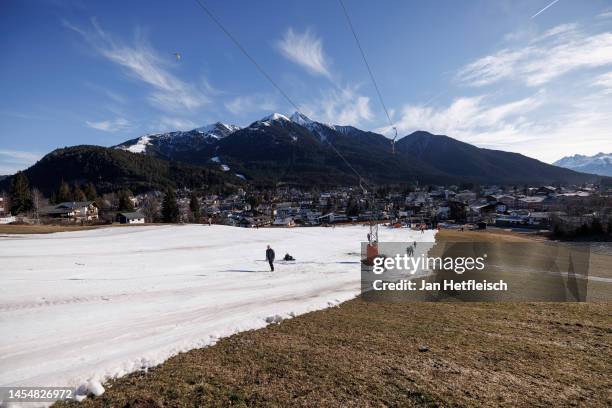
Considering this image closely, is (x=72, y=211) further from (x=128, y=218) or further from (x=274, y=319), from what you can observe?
(x=274, y=319)

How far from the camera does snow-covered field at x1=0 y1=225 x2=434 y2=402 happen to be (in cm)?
855

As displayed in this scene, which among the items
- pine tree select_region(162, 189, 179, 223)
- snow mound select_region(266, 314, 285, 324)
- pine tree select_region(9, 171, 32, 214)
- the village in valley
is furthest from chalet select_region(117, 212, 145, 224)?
snow mound select_region(266, 314, 285, 324)

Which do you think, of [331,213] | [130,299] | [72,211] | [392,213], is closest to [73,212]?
[72,211]

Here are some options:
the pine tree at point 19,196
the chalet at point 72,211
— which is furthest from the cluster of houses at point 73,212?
the pine tree at point 19,196

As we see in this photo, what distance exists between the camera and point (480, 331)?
36.9 feet

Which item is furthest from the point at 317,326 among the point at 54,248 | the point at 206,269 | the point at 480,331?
the point at 54,248

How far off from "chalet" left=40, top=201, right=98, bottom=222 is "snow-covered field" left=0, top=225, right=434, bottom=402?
233 ft

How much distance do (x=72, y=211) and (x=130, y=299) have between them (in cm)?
10124

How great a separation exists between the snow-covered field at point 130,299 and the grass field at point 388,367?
1.50 meters

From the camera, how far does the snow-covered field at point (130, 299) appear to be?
855 cm

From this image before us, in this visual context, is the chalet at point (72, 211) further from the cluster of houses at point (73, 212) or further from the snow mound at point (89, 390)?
the snow mound at point (89, 390)

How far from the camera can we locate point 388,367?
7906 mm

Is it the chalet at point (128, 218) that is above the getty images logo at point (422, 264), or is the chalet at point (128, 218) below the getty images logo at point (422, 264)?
above

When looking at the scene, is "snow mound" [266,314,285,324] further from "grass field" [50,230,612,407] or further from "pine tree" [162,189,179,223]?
"pine tree" [162,189,179,223]
